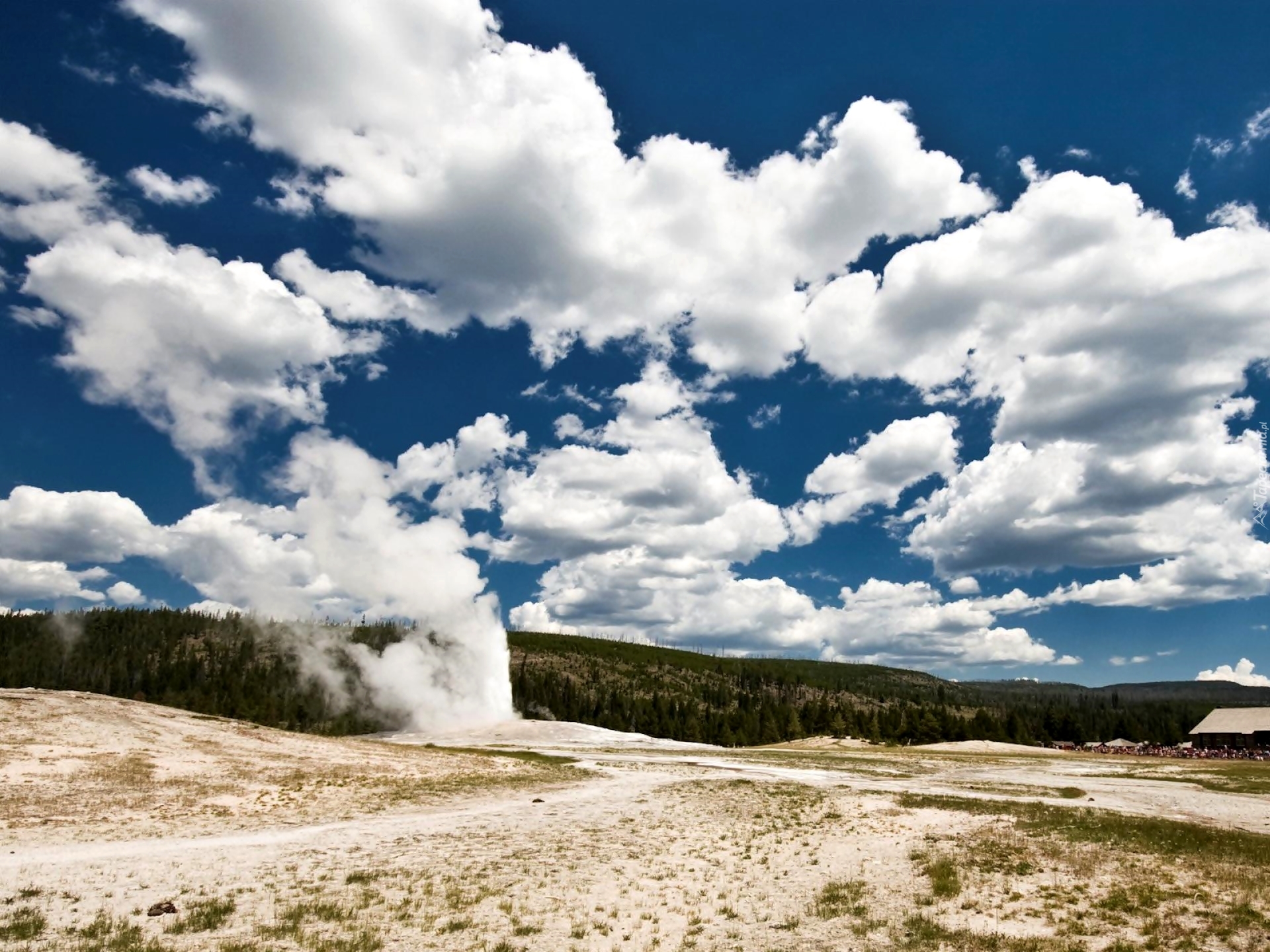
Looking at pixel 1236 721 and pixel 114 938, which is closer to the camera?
pixel 114 938

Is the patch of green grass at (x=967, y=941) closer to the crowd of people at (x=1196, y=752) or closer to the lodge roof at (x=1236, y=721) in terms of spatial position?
the crowd of people at (x=1196, y=752)

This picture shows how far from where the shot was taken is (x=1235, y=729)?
4363 inches

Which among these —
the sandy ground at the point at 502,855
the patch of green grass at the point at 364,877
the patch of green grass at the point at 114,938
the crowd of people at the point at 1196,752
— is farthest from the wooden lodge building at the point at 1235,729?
the patch of green grass at the point at 114,938

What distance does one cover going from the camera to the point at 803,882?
20891 mm

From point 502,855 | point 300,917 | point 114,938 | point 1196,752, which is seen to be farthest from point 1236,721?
point 114,938

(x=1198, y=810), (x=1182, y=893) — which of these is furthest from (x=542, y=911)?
(x=1198, y=810)

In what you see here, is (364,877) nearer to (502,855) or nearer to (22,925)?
(502,855)

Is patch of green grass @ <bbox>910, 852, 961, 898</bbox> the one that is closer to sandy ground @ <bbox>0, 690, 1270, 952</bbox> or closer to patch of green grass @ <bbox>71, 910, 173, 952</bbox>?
sandy ground @ <bbox>0, 690, 1270, 952</bbox>

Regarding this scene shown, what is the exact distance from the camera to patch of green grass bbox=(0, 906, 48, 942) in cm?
1492

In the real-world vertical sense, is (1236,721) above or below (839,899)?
below

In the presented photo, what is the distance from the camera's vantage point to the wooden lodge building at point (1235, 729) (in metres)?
108

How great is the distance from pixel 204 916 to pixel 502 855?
31.3 feet

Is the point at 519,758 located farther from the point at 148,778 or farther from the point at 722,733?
the point at 722,733

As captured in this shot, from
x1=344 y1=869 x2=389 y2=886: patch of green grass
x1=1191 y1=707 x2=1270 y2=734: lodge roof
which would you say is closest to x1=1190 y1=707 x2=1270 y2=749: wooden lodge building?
x1=1191 y1=707 x2=1270 y2=734: lodge roof
